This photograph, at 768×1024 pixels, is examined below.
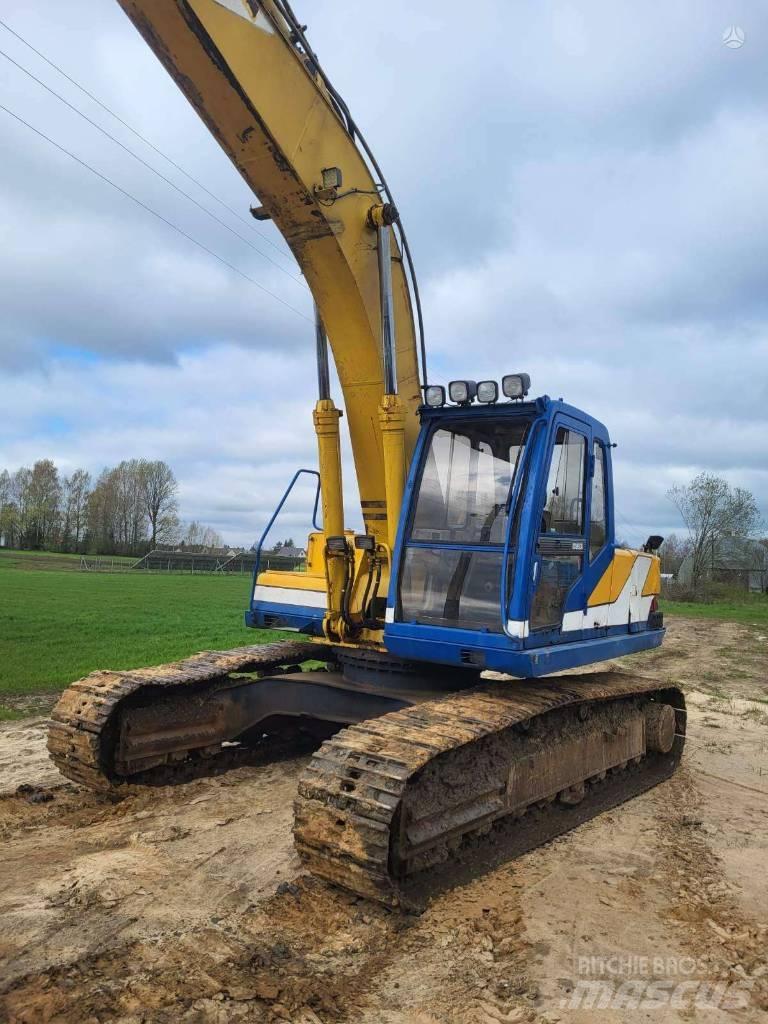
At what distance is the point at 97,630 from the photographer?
60.8ft

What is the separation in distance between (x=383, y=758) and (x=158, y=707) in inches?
108

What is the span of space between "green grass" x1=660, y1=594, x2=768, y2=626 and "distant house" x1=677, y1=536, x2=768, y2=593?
364cm

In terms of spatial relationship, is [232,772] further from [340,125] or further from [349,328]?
[340,125]

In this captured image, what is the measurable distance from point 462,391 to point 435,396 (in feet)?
0.95

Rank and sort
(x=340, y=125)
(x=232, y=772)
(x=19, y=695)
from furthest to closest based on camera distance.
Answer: (x=19, y=695) < (x=232, y=772) < (x=340, y=125)

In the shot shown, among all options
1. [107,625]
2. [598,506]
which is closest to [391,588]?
[598,506]

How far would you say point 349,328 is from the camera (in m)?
6.70

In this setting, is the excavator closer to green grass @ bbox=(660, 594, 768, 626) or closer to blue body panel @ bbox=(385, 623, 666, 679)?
blue body panel @ bbox=(385, 623, 666, 679)

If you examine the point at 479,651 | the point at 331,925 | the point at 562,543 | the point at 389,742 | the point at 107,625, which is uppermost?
the point at 562,543

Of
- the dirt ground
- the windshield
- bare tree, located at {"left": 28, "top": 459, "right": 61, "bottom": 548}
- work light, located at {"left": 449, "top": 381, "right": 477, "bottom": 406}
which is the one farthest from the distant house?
bare tree, located at {"left": 28, "top": 459, "right": 61, "bottom": 548}

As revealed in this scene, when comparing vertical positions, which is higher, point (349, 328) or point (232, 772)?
point (349, 328)

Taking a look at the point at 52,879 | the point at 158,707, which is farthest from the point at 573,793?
the point at 52,879

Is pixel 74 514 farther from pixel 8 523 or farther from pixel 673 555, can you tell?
pixel 673 555

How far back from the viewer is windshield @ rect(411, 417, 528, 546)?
6.17 metres
